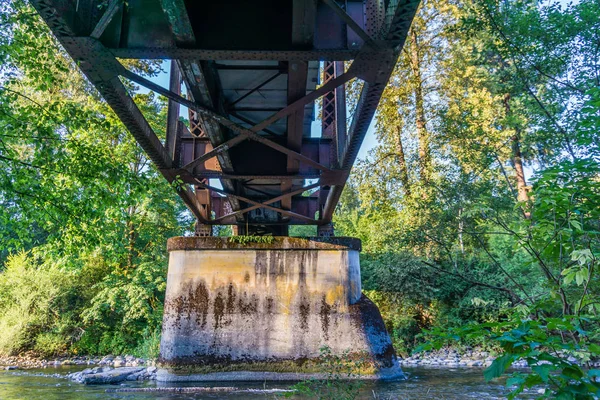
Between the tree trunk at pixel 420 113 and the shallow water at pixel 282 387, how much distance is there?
23.8ft

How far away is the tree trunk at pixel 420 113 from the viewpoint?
16.3 m

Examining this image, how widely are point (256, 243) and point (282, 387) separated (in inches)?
156

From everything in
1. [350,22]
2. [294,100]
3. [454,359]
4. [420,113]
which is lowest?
[454,359]

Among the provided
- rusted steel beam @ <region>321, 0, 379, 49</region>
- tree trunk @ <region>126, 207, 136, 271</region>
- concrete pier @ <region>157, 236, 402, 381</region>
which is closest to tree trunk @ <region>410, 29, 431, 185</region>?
concrete pier @ <region>157, 236, 402, 381</region>

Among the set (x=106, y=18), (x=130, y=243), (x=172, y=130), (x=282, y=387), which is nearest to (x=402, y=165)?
(x=282, y=387)

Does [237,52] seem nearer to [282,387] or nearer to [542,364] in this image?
[542,364]

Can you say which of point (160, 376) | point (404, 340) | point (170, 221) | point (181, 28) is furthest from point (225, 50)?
point (170, 221)

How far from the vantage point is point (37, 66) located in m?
5.40

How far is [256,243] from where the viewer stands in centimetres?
1203

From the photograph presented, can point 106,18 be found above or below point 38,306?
above

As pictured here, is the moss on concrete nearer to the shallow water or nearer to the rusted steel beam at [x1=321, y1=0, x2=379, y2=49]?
the shallow water

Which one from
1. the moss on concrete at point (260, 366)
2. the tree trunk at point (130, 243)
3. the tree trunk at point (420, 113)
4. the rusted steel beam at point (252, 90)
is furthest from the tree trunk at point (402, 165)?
the tree trunk at point (130, 243)

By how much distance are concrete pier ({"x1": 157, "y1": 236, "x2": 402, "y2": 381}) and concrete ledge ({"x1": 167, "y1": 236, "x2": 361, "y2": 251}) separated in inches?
1.1

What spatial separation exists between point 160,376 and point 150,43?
9.05 metres
